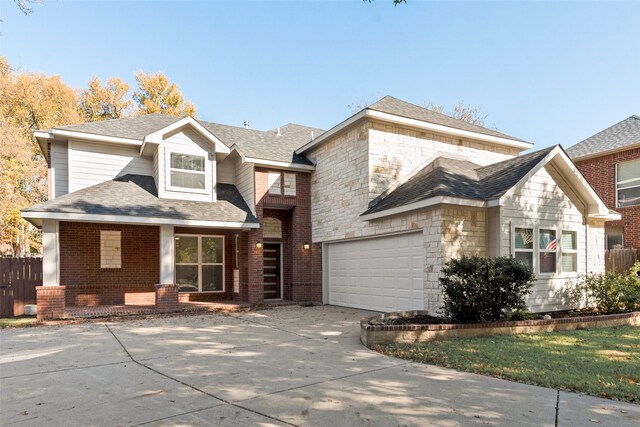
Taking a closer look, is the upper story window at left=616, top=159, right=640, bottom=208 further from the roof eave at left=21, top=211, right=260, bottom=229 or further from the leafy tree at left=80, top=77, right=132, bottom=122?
the leafy tree at left=80, top=77, right=132, bottom=122

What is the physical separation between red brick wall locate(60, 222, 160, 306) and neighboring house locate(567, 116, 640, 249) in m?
18.9

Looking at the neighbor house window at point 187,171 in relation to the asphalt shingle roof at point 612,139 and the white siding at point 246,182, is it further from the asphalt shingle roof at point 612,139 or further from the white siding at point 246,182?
the asphalt shingle roof at point 612,139

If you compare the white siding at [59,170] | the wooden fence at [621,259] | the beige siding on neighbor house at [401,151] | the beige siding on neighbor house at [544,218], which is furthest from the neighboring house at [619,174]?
the white siding at [59,170]

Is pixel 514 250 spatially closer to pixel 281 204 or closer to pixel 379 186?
pixel 379 186

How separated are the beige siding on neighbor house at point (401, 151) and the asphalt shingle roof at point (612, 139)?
7907mm

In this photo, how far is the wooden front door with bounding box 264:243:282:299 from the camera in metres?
15.4

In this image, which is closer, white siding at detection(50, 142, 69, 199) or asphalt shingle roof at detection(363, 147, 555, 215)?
asphalt shingle roof at detection(363, 147, 555, 215)

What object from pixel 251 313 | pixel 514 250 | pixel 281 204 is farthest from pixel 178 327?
pixel 514 250

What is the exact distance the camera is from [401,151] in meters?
12.8

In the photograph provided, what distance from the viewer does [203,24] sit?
41.8ft

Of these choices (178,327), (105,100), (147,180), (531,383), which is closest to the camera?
(531,383)

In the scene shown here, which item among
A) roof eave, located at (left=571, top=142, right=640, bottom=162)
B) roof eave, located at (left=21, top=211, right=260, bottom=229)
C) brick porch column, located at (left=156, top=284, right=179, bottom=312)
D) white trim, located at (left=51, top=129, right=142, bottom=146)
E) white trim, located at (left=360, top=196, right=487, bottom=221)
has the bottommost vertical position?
brick porch column, located at (left=156, top=284, right=179, bottom=312)

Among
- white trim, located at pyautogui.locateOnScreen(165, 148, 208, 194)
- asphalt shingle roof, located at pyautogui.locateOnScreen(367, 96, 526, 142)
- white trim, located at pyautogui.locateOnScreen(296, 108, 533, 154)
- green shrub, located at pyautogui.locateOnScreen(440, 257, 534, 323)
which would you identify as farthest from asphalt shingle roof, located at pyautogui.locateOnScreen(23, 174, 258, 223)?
green shrub, located at pyautogui.locateOnScreen(440, 257, 534, 323)

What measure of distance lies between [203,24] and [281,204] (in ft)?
21.0
